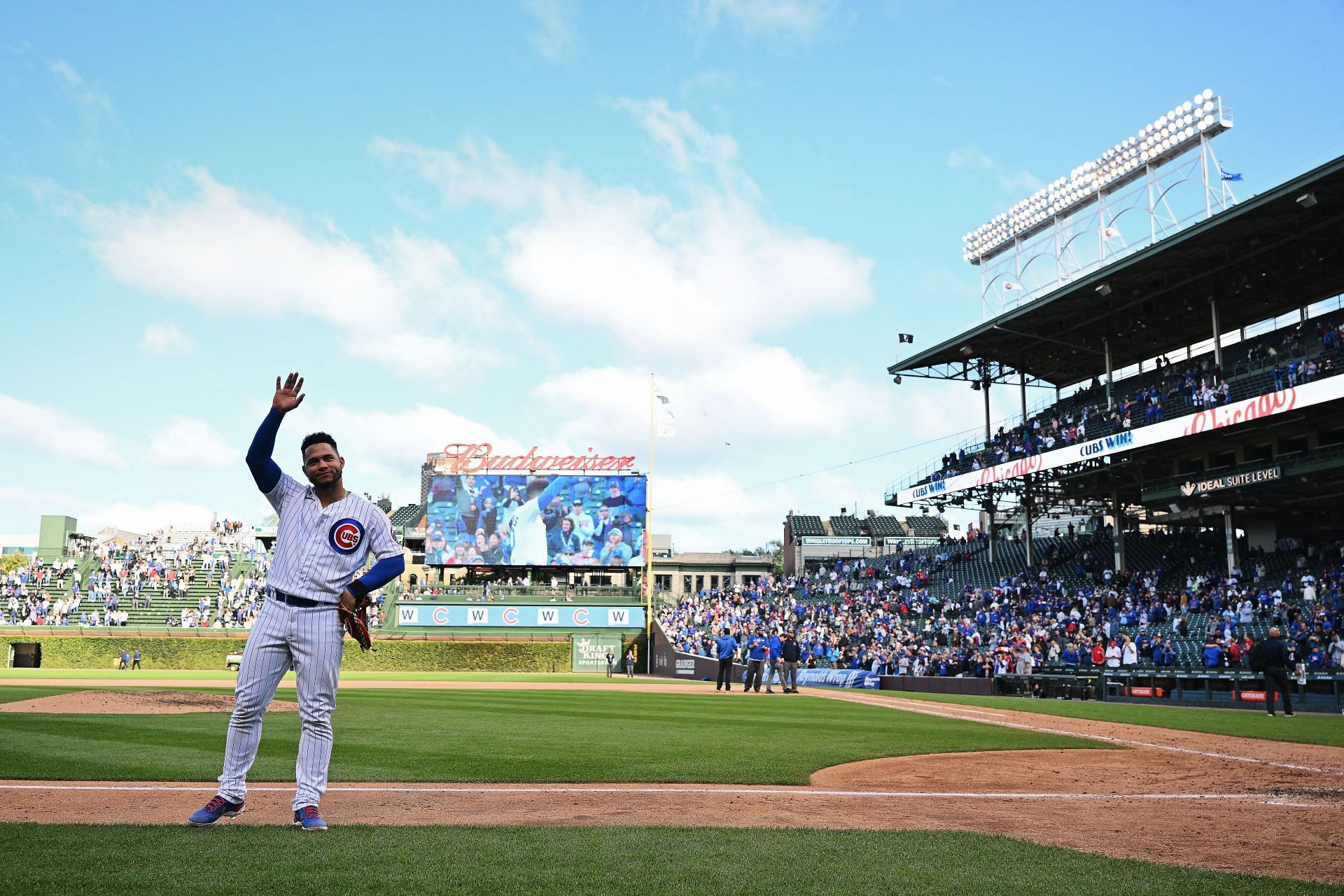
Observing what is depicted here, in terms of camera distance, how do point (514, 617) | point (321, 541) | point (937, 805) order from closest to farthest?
1. point (321, 541)
2. point (937, 805)
3. point (514, 617)

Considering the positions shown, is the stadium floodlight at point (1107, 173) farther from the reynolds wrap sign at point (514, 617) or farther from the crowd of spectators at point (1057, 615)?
the reynolds wrap sign at point (514, 617)

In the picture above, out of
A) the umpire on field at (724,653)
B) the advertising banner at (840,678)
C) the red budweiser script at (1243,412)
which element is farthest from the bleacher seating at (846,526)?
the umpire on field at (724,653)

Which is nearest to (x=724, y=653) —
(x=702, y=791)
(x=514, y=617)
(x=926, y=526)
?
(x=702, y=791)

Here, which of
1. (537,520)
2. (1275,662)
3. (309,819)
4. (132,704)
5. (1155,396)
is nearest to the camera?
(309,819)

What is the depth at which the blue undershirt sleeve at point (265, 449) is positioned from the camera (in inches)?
216

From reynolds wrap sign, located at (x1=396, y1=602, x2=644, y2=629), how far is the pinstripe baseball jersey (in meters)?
44.4

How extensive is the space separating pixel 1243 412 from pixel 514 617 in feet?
109

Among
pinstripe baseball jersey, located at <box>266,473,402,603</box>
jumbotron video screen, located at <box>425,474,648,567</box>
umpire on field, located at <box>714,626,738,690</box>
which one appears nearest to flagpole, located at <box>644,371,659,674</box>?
jumbotron video screen, located at <box>425,474,648,567</box>

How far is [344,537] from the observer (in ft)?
18.0

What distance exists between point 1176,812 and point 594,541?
44.6 meters

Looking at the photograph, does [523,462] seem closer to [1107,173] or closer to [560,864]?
[1107,173]

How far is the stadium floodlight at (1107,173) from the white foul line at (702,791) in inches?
1278

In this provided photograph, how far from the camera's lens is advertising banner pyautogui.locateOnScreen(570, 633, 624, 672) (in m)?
47.6

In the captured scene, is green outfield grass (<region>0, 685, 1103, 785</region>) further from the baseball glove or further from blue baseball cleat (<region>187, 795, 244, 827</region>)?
the baseball glove
